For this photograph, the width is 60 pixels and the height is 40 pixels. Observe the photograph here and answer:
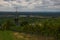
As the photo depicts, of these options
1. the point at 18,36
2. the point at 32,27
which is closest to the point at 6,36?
the point at 18,36

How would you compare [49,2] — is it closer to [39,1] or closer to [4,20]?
[39,1]

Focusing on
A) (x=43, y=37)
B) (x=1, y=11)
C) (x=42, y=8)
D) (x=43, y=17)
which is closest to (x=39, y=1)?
(x=42, y=8)

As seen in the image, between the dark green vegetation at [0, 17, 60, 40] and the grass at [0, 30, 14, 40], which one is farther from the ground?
the dark green vegetation at [0, 17, 60, 40]

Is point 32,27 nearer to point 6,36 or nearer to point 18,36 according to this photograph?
point 18,36

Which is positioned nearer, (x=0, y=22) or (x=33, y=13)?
(x=0, y=22)

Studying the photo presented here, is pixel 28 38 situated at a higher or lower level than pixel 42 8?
lower

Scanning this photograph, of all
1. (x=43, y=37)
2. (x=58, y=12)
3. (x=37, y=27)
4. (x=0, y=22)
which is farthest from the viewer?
(x=58, y=12)

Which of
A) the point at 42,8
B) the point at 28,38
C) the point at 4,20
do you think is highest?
the point at 42,8

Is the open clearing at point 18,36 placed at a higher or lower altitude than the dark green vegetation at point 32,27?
lower
